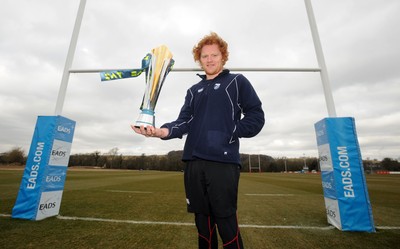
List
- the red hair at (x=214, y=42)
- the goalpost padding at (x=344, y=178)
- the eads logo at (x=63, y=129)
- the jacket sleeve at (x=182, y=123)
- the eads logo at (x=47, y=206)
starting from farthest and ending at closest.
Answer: the eads logo at (x=63, y=129) < the eads logo at (x=47, y=206) < the goalpost padding at (x=344, y=178) < the red hair at (x=214, y=42) < the jacket sleeve at (x=182, y=123)

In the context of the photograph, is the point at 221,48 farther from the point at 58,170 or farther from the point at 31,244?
the point at 58,170

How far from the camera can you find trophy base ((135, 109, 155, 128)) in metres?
1.58

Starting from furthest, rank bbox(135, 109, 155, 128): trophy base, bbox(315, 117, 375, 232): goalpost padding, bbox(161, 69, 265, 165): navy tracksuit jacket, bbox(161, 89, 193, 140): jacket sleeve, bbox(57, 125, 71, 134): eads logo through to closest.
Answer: bbox(57, 125, 71, 134): eads logo, bbox(315, 117, 375, 232): goalpost padding, bbox(161, 89, 193, 140): jacket sleeve, bbox(161, 69, 265, 165): navy tracksuit jacket, bbox(135, 109, 155, 128): trophy base

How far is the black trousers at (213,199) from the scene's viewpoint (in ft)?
5.24

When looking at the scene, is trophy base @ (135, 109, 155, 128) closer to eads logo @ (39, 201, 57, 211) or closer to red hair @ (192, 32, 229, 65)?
red hair @ (192, 32, 229, 65)

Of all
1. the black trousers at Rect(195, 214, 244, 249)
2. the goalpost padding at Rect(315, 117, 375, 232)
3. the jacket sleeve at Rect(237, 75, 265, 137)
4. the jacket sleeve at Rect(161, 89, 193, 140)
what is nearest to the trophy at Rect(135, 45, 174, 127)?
the jacket sleeve at Rect(161, 89, 193, 140)

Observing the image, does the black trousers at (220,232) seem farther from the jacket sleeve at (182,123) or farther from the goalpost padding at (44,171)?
the goalpost padding at (44,171)

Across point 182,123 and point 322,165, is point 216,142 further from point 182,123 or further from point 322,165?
point 322,165

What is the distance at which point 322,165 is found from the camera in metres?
4.61

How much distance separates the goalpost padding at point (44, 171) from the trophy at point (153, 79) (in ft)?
13.0

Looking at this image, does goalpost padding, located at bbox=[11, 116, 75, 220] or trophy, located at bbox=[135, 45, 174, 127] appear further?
goalpost padding, located at bbox=[11, 116, 75, 220]

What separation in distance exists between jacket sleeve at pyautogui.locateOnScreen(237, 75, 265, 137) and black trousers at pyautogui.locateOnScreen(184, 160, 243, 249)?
32 cm

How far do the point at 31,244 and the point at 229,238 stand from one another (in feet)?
10.1

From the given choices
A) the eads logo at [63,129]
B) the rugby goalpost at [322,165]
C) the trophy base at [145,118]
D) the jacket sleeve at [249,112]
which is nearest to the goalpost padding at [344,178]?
the rugby goalpost at [322,165]
